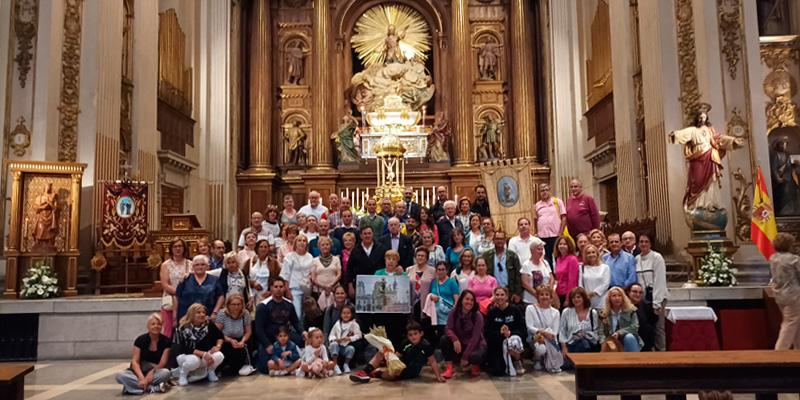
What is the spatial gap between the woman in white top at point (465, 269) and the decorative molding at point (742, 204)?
17.1 feet

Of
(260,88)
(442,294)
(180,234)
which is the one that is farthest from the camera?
(260,88)

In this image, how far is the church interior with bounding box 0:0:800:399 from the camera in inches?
302

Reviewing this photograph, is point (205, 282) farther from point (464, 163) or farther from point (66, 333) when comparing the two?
point (464, 163)

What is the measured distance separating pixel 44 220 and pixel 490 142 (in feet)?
45.6

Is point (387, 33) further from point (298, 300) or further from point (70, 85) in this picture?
point (298, 300)

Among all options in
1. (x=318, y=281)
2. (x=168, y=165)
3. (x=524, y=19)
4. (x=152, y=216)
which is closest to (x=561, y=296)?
(x=318, y=281)

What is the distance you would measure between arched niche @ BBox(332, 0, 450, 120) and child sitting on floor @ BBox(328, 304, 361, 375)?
47.0ft

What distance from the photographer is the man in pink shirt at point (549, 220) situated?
927 cm

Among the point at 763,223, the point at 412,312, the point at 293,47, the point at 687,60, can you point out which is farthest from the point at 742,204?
the point at 293,47

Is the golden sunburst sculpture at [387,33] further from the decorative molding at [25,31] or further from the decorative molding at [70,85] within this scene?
the decorative molding at [25,31]

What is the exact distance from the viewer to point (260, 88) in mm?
20578

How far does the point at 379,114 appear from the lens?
19375mm

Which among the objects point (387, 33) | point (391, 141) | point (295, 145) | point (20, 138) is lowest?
point (20, 138)

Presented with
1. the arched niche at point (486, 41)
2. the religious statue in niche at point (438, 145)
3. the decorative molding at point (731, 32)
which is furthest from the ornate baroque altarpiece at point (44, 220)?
the arched niche at point (486, 41)
